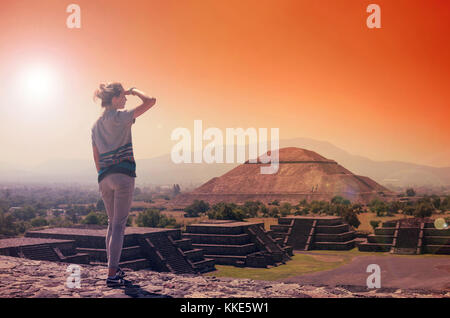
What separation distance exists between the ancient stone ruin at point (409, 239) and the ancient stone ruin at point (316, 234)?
2454 millimetres

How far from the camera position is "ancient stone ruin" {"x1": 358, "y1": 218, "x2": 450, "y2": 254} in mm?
37531

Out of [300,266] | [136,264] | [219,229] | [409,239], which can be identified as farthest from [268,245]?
[136,264]

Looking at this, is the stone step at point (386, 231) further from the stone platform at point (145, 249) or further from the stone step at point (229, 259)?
the stone platform at point (145, 249)

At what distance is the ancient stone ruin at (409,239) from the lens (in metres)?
37.5

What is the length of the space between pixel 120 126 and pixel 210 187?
126m

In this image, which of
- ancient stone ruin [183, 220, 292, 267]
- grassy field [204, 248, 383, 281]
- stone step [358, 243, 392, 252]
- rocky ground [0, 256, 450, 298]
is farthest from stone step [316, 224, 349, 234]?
rocky ground [0, 256, 450, 298]

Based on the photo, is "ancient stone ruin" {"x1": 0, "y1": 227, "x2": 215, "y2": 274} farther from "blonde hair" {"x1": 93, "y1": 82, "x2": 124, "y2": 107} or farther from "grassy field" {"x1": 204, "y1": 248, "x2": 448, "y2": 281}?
"blonde hair" {"x1": 93, "y1": 82, "x2": 124, "y2": 107}

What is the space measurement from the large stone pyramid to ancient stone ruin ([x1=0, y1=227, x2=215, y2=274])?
272ft

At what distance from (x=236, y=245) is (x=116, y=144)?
27.4m

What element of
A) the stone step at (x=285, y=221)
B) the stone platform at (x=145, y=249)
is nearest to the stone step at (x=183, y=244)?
the stone platform at (x=145, y=249)

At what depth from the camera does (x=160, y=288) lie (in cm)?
674

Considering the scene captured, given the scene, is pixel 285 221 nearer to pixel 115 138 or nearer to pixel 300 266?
pixel 300 266
